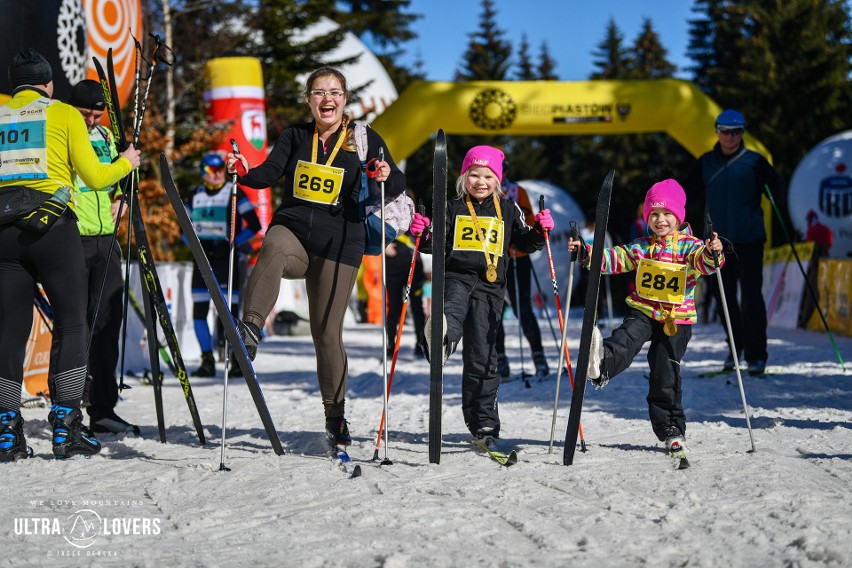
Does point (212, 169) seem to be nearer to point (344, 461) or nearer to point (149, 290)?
point (149, 290)

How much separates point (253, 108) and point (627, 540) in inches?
557

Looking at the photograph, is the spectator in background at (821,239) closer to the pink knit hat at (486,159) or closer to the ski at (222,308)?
the pink knit hat at (486,159)

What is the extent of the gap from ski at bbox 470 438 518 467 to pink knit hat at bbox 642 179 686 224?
138cm

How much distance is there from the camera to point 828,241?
1443cm

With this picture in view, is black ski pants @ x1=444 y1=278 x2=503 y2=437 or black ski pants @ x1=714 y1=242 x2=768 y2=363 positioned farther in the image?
black ski pants @ x1=714 y1=242 x2=768 y2=363

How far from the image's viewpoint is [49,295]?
14.8 ft

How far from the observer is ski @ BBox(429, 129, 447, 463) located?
4.13 m

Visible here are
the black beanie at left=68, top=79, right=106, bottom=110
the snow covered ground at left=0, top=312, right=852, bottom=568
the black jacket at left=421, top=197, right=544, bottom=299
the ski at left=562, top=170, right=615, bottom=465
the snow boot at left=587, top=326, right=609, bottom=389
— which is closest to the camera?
the snow covered ground at left=0, top=312, right=852, bottom=568

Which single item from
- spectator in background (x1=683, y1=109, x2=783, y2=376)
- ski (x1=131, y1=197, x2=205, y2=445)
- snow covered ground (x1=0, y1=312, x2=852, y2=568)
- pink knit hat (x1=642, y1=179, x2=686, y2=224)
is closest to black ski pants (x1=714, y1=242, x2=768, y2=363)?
spectator in background (x1=683, y1=109, x2=783, y2=376)

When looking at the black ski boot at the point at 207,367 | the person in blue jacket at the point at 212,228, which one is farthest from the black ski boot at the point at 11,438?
the black ski boot at the point at 207,367

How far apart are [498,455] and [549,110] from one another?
470 inches

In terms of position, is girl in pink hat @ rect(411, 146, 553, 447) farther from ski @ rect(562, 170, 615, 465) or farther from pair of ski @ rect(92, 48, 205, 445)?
pair of ski @ rect(92, 48, 205, 445)

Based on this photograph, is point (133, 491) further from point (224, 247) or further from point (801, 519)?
point (224, 247)

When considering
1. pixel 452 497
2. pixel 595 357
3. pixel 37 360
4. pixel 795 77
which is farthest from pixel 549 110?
pixel 795 77
